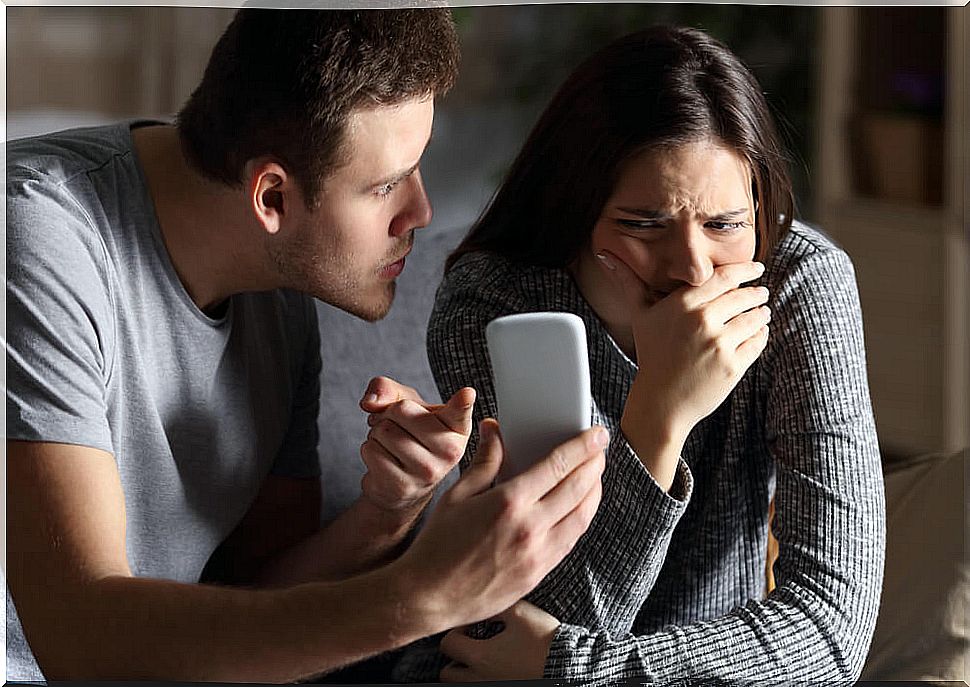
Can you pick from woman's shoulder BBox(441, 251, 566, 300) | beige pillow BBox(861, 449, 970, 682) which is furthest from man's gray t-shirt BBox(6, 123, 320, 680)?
beige pillow BBox(861, 449, 970, 682)

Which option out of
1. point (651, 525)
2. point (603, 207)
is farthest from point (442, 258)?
point (651, 525)

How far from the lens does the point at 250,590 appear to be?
61cm

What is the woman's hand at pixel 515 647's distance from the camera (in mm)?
630

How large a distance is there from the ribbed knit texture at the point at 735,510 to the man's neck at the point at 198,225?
13cm

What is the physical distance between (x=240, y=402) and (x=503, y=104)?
26cm

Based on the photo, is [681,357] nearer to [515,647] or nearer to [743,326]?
[743,326]

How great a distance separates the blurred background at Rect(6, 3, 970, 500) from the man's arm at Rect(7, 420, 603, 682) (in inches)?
5.3

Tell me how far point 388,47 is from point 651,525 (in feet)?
1.05

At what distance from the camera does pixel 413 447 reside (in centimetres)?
65

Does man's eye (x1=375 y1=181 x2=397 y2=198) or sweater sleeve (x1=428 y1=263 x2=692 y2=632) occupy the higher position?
man's eye (x1=375 y1=181 x2=397 y2=198)

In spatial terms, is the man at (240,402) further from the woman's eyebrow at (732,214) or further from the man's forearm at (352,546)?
the woman's eyebrow at (732,214)

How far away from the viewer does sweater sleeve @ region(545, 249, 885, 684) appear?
24.8 inches

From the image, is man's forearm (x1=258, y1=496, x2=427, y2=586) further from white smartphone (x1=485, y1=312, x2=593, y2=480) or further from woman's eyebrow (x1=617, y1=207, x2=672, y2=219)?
woman's eyebrow (x1=617, y1=207, x2=672, y2=219)

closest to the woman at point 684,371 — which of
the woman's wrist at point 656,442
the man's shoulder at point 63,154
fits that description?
the woman's wrist at point 656,442
